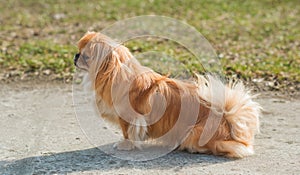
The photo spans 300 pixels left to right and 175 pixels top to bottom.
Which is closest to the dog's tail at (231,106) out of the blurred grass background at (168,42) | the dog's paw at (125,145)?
the dog's paw at (125,145)

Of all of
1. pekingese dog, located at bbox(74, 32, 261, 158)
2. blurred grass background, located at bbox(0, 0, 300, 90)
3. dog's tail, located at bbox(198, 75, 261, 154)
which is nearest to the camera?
pekingese dog, located at bbox(74, 32, 261, 158)

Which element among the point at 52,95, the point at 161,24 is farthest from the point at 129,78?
the point at 161,24

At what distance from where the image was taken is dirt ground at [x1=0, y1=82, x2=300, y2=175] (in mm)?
4539

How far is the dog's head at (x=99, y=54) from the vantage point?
15.1ft

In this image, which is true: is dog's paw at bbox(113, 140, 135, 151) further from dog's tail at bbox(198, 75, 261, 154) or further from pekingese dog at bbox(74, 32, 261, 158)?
dog's tail at bbox(198, 75, 261, 154)

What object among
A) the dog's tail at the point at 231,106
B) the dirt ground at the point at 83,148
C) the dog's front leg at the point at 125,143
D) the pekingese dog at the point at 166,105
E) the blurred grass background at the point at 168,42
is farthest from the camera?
the blurred grass background at the point at 168,42

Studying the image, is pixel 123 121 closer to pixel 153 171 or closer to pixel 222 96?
pixel 153 171

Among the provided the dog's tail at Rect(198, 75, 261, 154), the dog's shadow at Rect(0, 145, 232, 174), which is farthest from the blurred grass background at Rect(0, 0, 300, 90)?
the dog's shadow at Rect(0, 145, 232, 174)

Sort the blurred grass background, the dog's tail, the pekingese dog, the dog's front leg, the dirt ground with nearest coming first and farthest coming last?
the dirt ground < the pekingese dog < the dog's tail < the dog's front leg < the blurred grass background

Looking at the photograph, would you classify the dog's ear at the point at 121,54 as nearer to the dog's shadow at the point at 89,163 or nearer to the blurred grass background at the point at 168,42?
the dog's shadow at the point at 89,163

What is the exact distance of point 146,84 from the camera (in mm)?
4703

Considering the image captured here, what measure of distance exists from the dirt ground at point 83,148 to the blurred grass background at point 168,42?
44.3 inches

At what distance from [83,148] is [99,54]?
97 centimetres

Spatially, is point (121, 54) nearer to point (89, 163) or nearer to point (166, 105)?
point (166, 105)
